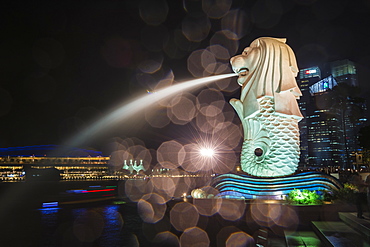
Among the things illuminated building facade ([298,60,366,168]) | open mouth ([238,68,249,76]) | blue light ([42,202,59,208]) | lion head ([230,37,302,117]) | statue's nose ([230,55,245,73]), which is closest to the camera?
lion head ([230,37,302,117])

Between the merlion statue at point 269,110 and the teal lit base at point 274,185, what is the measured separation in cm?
59

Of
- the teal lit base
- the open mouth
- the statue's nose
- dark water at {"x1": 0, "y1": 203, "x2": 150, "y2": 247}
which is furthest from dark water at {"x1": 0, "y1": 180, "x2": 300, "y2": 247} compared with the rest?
the statue's nose

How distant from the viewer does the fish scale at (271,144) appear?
48.4ft

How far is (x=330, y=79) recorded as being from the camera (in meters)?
109

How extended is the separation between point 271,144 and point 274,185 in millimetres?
2012

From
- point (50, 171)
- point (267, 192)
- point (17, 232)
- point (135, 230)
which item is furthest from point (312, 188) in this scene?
point (50, 171)

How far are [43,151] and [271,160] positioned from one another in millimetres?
77486

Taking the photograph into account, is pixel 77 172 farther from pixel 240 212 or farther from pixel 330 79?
pixel 330 79

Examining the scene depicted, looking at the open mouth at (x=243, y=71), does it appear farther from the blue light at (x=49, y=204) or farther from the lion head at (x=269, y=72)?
the blue light at (x=49, y=204)

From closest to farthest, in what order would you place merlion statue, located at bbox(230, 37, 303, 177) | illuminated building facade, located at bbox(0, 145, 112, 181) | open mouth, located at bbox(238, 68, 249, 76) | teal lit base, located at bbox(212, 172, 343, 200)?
teal lit base, located at bbox(212, 172, 343, 200), merlion statue, located at bbox(230, 37, 303, 177), open mouth, located at bbox(238, 68, 249, 76), illuminated building facade, located at bbox(0, 145, 112, 181)

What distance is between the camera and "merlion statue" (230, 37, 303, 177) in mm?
14891

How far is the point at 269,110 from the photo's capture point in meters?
15.3

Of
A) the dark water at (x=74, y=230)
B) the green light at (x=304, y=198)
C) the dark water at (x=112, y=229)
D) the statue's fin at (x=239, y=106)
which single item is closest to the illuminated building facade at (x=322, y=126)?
the statue's fin at (x=239, y=106)

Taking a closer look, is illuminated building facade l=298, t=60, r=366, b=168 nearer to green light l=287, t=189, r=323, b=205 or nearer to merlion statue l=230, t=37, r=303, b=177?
merlion statue l=230, t=37, r=303, b=177
